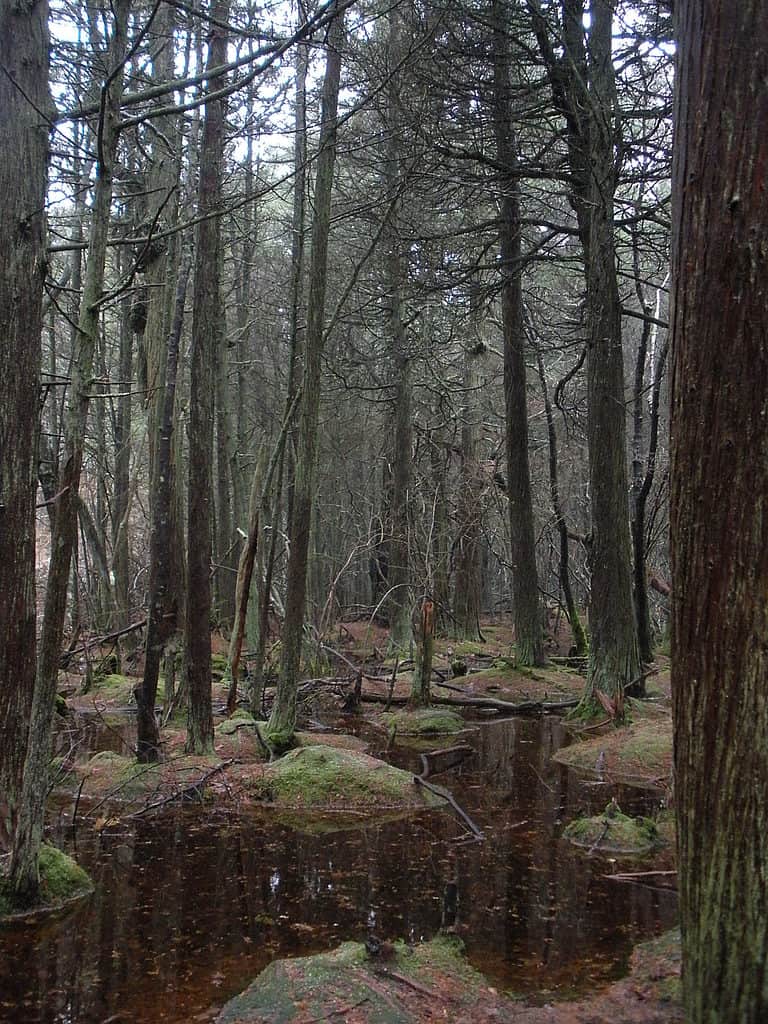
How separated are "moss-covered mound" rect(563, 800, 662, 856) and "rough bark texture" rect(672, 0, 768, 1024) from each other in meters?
3.59

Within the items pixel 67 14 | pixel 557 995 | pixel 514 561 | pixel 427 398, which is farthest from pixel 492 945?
pixel 427 398

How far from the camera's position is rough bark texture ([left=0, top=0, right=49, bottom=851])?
568 cm

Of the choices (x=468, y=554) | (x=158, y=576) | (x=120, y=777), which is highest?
(x=158, y=576)

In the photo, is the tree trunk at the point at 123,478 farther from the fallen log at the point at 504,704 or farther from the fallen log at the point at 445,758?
the fallen log at the point at 445,758

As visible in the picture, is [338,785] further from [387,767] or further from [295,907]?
[295,907]

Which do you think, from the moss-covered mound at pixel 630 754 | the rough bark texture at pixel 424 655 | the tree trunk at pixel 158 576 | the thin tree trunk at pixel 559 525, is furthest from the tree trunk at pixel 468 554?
the tree trunk at pixel 158 576

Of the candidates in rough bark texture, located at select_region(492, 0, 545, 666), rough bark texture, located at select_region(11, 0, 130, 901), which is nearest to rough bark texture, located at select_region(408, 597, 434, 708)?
rough bark texture, located at select_region(492, 0, 545, 666)

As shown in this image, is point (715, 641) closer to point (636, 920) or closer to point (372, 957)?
point (372, 957)

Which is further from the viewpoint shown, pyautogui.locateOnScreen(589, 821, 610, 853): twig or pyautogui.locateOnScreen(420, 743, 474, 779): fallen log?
pyautogui.locateOnScreen(420, 743, 474, 779): fallen log

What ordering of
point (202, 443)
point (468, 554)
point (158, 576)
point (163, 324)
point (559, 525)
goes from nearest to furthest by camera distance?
1. point (202, 443)
2. point (158, 576)
3. point (163, 324)
4. point (559, 525)
5. point (468, 554)

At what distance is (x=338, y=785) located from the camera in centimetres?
805

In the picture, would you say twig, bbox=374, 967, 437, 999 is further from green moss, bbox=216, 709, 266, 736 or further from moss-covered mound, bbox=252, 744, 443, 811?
green moss, bbox=216, 709, 266, 736

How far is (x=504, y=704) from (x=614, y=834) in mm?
6454

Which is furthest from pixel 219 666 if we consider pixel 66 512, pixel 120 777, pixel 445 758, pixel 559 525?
pixel 66 512
